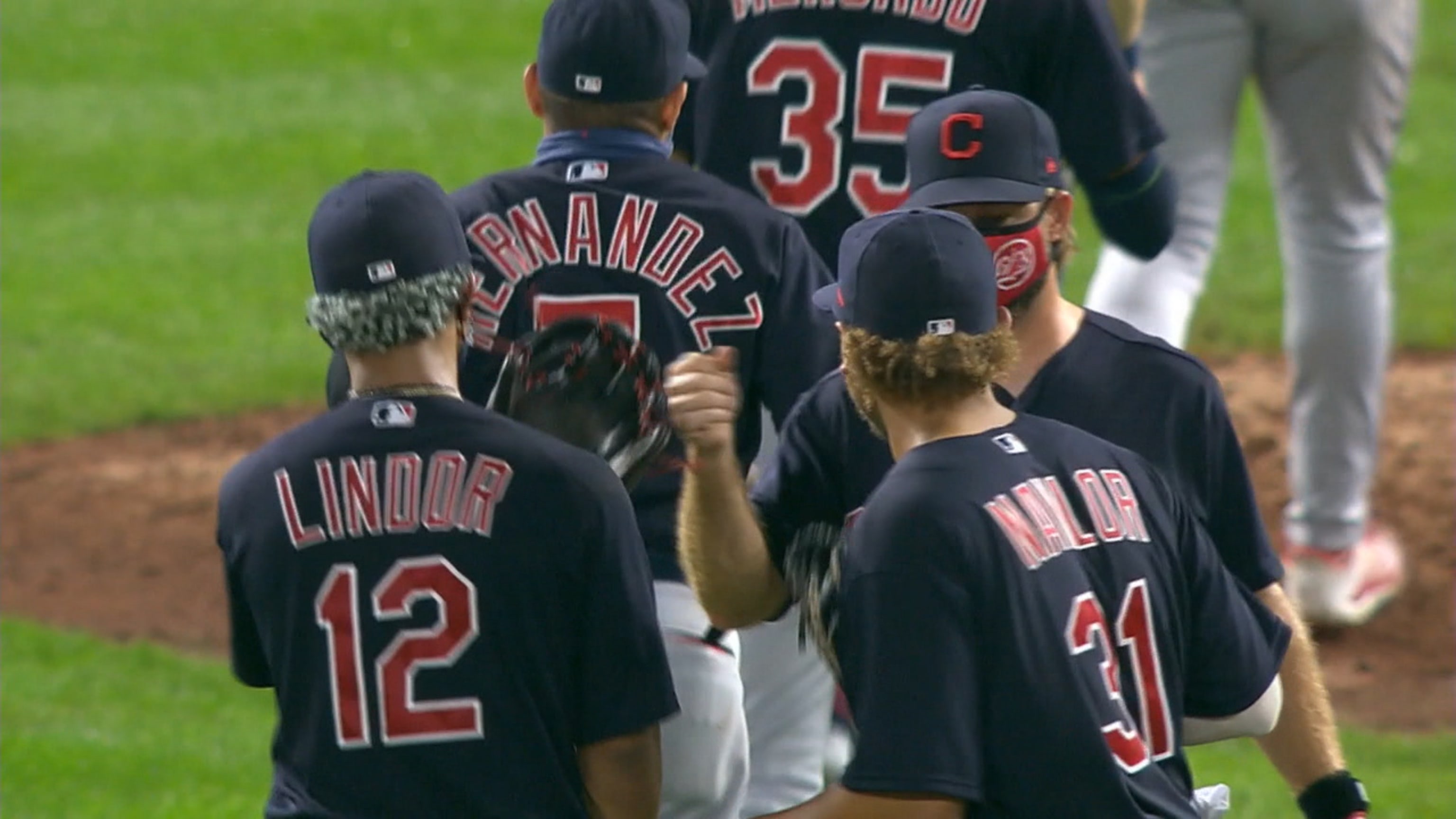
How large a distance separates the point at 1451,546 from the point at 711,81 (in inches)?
145

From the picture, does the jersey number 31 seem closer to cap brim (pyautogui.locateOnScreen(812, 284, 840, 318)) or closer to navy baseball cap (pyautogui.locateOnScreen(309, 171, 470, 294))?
cap brim (pyautogui.locateOnScreen(812, 284, 840, 318))

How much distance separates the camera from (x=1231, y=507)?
145 inches

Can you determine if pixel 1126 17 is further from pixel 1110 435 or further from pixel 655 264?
pixel 1110 435

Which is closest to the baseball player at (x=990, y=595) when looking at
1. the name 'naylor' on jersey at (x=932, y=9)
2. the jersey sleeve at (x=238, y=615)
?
the jersey sleeve at (x=238, y=615)

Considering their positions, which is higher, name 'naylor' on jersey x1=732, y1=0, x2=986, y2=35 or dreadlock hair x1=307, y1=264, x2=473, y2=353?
name 'naylor' on jersey x1=732, y1=0, x2=986, y2=35

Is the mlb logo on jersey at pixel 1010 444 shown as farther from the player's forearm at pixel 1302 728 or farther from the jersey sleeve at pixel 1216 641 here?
the player's forearm at pixel 1302 728

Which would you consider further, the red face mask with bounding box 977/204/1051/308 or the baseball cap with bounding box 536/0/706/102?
the baseball cap with bounding box 536/0/706/102

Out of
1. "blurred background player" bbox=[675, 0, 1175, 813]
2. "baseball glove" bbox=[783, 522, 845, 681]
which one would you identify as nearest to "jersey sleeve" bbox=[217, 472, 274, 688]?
A: "baseball glove" bbox=[783, 522, 845, 681]

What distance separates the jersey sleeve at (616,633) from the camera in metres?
3.14

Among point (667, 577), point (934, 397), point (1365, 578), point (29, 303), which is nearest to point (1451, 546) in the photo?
point (1365, 578)

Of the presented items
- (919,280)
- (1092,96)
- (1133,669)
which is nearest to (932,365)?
(919,280)

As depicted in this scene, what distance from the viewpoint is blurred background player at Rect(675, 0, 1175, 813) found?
4555 millimetres

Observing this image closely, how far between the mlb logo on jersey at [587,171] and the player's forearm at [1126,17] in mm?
1489

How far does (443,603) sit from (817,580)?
1.74 feet
